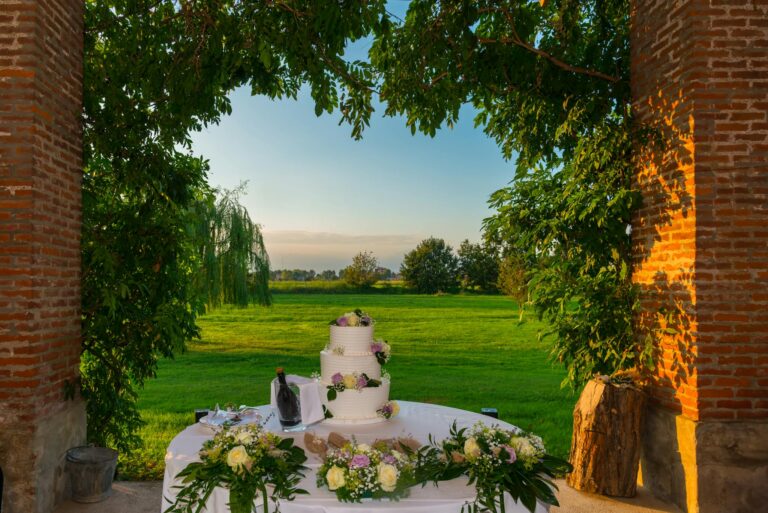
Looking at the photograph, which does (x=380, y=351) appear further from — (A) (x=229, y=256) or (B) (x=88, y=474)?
(A) (x=229, y=256)

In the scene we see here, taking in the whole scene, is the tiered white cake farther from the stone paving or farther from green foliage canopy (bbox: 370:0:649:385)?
green foliage canopy (bbox: 370:0:649:385)

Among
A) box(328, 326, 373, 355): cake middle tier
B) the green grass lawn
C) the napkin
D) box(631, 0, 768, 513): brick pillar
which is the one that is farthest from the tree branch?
the napkin

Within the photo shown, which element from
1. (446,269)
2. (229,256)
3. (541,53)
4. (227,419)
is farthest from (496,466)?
(446,269)

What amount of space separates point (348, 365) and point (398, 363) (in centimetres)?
1496

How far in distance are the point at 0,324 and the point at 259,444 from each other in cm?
280

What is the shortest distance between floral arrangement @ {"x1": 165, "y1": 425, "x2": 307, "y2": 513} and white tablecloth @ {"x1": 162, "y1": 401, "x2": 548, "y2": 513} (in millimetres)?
76

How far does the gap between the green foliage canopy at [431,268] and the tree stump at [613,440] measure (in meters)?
26.2

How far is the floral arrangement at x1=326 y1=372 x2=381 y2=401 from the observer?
368 centimetres

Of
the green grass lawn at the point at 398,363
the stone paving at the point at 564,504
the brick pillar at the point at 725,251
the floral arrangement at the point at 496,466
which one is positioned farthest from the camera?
the green grass lawn at the point at 398,363

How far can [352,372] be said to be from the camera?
148 inches

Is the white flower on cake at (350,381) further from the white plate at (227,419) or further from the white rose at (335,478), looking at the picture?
the white rose at (335,478)

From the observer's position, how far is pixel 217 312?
27422 mm

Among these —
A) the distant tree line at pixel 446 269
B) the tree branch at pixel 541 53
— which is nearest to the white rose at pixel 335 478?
the tree branch at pixel 541 53

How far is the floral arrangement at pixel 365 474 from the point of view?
2.72m
